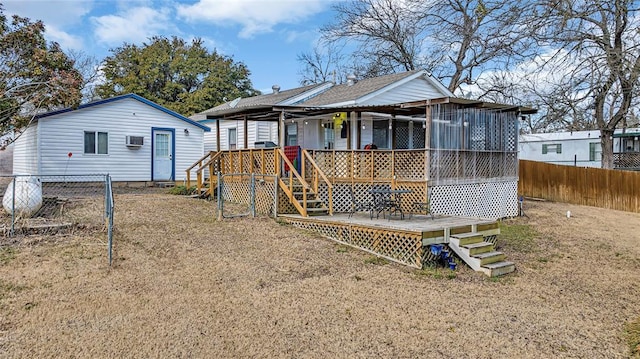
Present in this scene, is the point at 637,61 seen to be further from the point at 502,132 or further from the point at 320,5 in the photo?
the point at 320,5

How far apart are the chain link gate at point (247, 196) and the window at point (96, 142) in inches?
220

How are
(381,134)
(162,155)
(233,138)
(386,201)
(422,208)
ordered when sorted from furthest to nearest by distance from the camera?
(233,138), (162,155), (381,134), (422,208), (386,201)

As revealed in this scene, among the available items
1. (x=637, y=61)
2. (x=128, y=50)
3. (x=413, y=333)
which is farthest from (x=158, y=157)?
(x=128, y=50)

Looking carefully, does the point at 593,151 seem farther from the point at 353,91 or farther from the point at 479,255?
Result: the point at 479,255

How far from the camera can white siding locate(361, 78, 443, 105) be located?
1575 cm

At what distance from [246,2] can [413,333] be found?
51.8ft

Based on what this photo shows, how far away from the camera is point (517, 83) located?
19500mm

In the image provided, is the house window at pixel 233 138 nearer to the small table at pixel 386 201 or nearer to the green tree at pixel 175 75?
the small table at pixel 386 201

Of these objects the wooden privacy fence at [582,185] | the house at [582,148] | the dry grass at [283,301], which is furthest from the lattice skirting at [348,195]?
the house at [582,148]

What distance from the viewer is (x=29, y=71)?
12.0 meters

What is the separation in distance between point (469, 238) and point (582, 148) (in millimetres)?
20474

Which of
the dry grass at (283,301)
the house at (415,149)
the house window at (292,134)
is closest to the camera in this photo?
the dry grass at (283,301)

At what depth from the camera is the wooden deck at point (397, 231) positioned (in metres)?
7.89

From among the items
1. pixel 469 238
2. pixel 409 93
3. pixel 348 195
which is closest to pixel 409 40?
pixel 409 93
